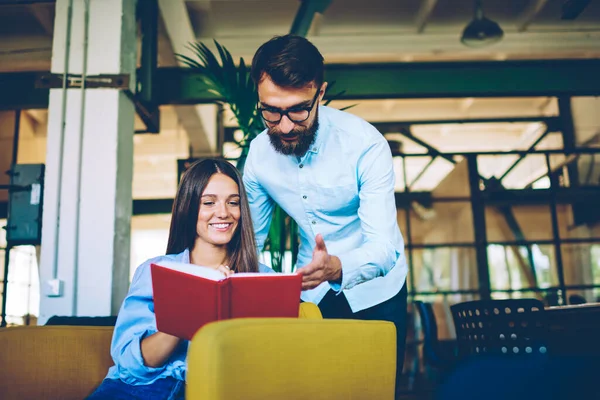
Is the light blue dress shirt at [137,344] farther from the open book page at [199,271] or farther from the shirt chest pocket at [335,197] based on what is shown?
the shirt chest pocket at [335,197]

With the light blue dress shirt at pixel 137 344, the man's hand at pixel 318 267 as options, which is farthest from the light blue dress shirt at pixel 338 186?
the light blue dress shirt at pixel 137 344

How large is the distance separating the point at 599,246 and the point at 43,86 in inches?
261

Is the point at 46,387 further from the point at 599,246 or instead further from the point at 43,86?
the point at 599,246

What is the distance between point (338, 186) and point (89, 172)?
1871 millimetres

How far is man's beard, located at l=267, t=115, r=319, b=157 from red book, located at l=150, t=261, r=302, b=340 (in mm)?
678

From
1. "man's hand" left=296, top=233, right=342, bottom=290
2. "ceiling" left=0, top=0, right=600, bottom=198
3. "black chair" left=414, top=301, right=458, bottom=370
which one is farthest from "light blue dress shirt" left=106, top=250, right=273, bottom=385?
"ceiling" left=0, top=0, right=600, bottom=198

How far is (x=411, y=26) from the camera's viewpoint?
5.53 meters

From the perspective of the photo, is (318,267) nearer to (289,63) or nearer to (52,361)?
(289,63)

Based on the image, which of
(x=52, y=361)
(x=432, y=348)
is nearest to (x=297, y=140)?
(x=52, y=361)

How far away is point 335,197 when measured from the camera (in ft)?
6.15

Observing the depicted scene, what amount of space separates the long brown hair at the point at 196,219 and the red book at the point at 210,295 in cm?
60

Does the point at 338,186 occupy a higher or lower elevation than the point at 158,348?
higher

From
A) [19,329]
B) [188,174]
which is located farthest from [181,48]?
[19,329]

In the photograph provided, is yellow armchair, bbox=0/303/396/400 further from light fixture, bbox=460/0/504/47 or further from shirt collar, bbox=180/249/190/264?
light fixture, bbox=460/0/504/47
